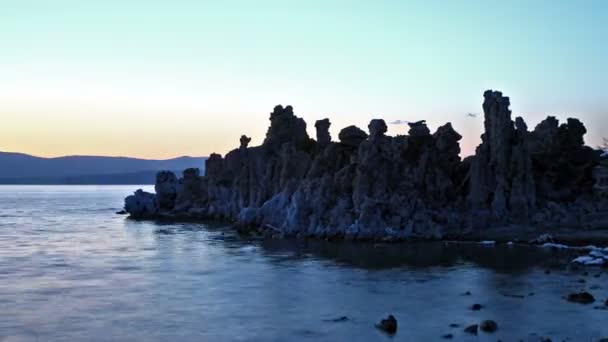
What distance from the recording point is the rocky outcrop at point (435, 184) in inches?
3836

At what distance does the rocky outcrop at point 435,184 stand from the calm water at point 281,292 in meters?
9.00

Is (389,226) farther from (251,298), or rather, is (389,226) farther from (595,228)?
(251,298)

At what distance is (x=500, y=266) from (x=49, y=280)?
147 feet

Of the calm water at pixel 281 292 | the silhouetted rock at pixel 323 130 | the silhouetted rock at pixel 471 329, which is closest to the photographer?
the silhouetted rock at pixel 471 329

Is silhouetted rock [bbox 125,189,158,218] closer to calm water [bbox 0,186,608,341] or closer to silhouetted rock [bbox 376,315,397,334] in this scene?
calm water [bbox 0,186,608,341]

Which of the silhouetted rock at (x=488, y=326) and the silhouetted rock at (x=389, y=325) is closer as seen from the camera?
the silhouetted rock at (x=488, y=326)

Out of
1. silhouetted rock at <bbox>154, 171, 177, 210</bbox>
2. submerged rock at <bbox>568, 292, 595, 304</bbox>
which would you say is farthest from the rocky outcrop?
silhouetted rock at <bbox>154, 171, 177, 210</bbox>

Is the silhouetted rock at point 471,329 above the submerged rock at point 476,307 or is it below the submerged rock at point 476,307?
below

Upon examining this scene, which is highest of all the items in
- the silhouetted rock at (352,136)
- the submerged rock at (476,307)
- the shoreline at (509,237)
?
the silhouetted rock at (352,136)

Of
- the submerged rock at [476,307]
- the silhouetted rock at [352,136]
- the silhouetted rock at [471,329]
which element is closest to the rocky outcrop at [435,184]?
the silhouetted rock at [352,136]

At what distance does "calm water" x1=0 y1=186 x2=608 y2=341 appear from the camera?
139 feet

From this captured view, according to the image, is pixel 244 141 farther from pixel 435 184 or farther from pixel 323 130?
pixel 435 184

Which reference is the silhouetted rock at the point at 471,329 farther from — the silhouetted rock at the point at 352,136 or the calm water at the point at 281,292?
the silhouetted rock at the point at 352,136

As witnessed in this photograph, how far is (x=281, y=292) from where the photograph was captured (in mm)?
55656
